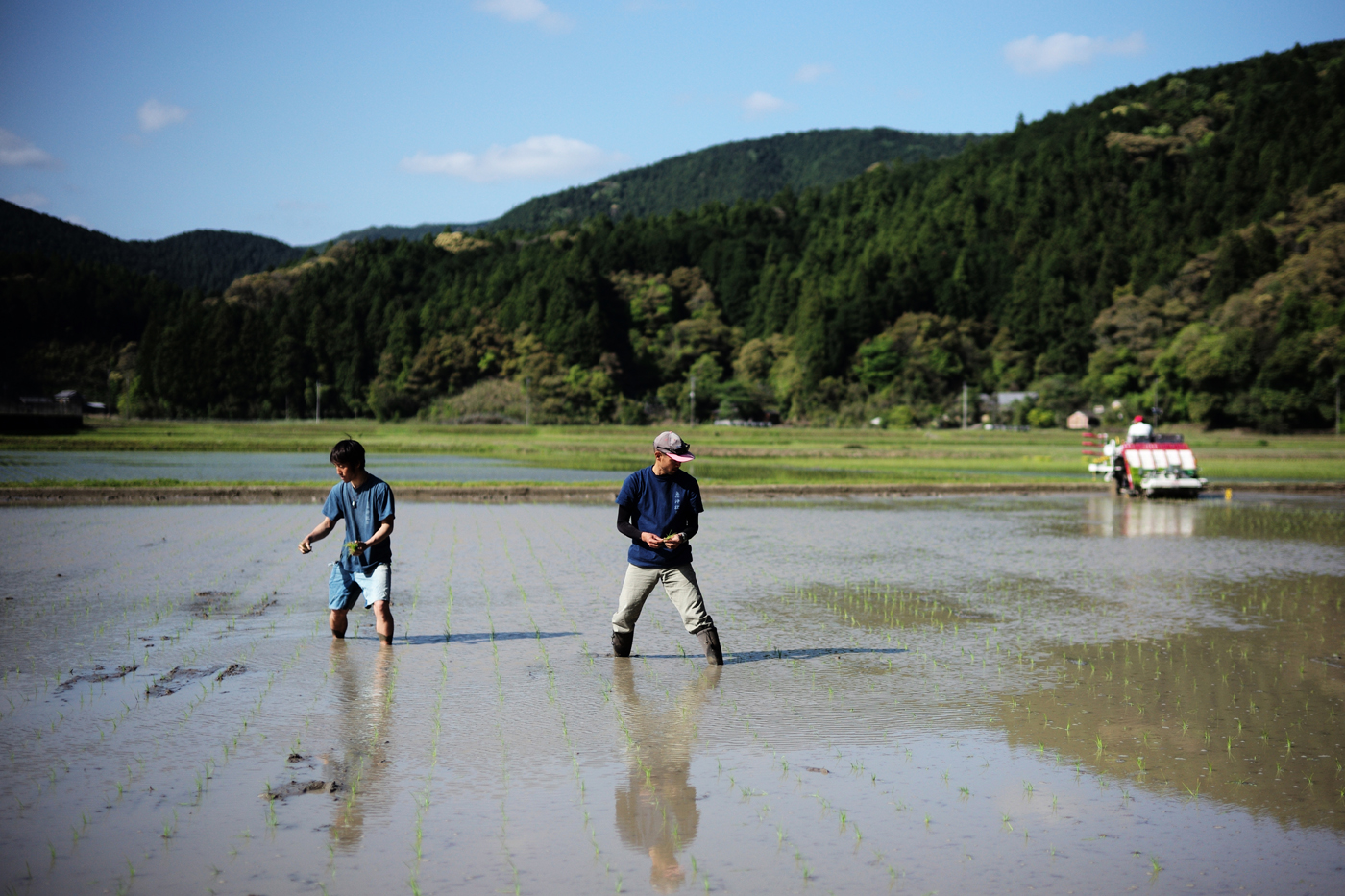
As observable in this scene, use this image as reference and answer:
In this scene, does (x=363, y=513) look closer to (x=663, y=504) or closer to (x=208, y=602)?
(x=663, y=504)

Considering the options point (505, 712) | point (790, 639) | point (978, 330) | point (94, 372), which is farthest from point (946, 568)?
point (94, 372)

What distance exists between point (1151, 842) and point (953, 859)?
2.59 feet

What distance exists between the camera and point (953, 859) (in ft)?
12.3

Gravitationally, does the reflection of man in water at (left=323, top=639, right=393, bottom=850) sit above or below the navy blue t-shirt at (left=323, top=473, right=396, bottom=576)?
below

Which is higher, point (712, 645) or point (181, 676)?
point (712, 645)

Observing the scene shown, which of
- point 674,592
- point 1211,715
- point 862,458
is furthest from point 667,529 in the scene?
point 862,458

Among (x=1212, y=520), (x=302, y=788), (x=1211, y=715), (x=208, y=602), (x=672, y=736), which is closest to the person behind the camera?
(x=302, y=788)

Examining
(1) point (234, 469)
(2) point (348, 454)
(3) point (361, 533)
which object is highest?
(2) point (348, 454)

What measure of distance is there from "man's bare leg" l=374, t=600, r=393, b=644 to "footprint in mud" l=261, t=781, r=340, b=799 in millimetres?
2793

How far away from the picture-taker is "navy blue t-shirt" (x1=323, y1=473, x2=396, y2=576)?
711 centimetres

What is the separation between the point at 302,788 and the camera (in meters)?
4.35

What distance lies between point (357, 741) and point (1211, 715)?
4.39 meters

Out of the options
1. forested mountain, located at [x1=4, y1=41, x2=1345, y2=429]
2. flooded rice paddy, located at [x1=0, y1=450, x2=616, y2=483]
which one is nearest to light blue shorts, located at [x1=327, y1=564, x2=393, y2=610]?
flooded rice paddy, located at [x1=0, y1=450, x2=616, y2=483]

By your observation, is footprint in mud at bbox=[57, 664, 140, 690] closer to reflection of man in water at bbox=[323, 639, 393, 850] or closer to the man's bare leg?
reflection of man in water at bbox=[323, 639, 393, 850]
